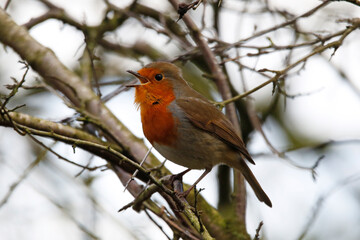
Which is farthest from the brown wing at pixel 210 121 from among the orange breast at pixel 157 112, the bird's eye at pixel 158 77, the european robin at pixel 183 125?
the bird's eye at pixel 158 77

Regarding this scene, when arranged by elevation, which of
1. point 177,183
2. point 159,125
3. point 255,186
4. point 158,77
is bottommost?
point 177,183

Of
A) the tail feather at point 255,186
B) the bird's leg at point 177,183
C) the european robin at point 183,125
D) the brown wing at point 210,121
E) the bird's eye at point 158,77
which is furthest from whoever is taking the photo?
the tail feather at point 255,186

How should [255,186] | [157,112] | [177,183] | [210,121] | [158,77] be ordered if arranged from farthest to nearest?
[255,186] → [158,77] → [210,121] → [157,112] → [177,183]

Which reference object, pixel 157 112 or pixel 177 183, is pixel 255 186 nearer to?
pixel 177 183

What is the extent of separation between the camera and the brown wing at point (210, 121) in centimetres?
389

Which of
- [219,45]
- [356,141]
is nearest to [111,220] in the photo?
[219,45]

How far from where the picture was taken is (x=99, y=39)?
5281 millimetres

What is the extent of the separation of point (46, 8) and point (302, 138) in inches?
130

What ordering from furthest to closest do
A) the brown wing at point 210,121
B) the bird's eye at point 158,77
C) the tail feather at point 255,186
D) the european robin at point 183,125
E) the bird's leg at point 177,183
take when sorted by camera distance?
the tail feather at point 255,186, the bird's eye at point 158,77, the brown wing at point 210,121, the european robin at point 183,125, the bird's leg at point 177,183

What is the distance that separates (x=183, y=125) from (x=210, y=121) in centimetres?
29

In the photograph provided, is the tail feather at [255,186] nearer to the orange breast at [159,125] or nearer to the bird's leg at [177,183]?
the bird's leg at [177,183]

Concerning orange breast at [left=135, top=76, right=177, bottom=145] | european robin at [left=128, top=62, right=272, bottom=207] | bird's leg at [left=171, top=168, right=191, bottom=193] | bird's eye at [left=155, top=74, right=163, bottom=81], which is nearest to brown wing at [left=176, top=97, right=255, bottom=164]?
european robin at [left=128, top=62, right=272, bottom=207]

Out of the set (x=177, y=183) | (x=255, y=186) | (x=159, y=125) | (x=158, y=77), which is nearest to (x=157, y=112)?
(x=159, y=125)

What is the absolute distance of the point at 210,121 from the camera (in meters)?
3.96
